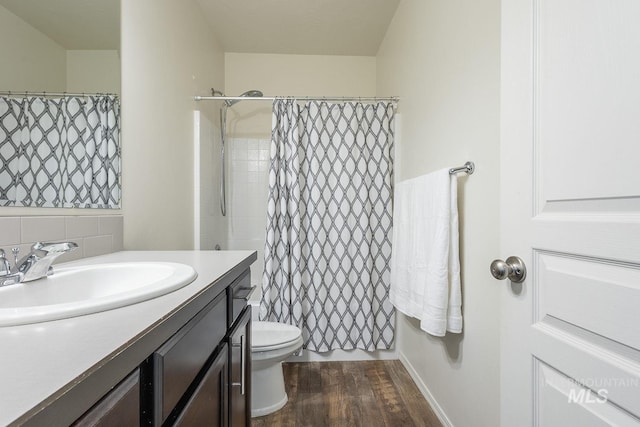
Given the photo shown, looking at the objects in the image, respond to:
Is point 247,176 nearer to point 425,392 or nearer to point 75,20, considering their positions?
point 75,20

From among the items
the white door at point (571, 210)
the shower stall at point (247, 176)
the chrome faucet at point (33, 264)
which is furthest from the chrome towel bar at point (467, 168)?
the shower stall at point (247, 176)

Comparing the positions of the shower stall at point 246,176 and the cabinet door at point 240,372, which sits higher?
the shower stall at point 246,176

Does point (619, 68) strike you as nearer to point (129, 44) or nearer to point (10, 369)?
point (10, 369)

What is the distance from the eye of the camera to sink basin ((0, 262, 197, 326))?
1.49 feet

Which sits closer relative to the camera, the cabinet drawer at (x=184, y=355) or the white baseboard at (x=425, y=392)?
the cabinet drawer at (x=184, y=355)

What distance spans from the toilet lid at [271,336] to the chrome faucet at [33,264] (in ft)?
3.26

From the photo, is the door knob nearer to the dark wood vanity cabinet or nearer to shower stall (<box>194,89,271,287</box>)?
the dark wood vanity cabinet

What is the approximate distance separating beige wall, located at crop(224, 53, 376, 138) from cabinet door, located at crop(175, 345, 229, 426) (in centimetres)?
229

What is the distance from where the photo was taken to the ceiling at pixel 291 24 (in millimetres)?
1214

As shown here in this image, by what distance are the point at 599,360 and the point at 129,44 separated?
178 cm

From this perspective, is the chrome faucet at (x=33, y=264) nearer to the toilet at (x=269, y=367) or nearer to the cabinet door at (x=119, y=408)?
the cabinet door at (x=119, y=408)

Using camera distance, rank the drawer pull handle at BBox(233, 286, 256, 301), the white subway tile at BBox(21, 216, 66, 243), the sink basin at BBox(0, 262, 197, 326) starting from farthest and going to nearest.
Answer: the drawer pull handle at BBox(233, 286, 256, 301) < the white subway tile at BBox(21, 216, 66, 243) < the sink basin at BBox(0, 262, 197, 326)

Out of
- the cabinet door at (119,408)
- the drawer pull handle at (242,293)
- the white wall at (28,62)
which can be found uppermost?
the white wall at (28,62)

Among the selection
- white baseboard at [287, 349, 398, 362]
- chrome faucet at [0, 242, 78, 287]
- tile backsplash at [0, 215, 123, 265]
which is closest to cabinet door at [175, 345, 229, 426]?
chrome faucet at [0, 242, 78, 287]
